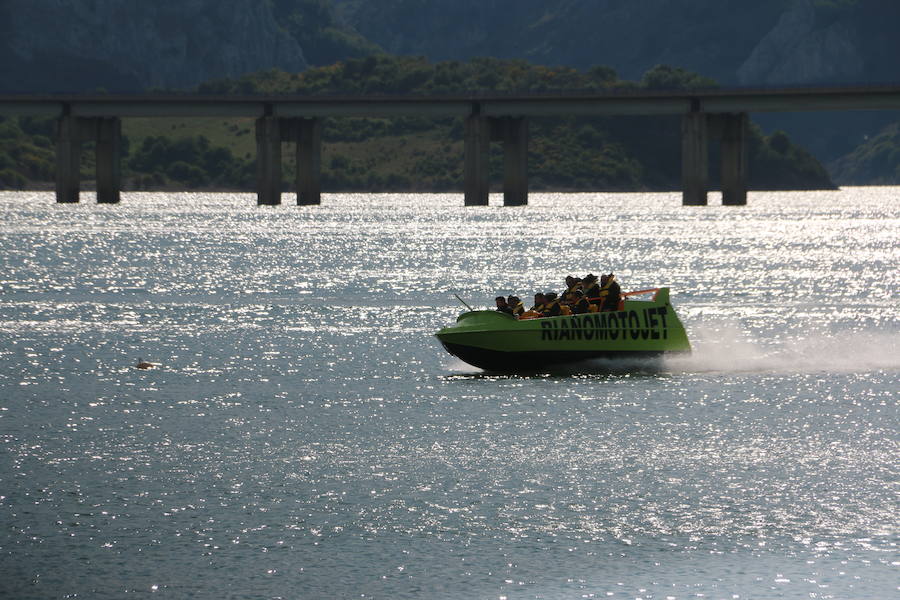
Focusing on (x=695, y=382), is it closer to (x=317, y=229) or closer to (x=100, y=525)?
(x=100, y=525)

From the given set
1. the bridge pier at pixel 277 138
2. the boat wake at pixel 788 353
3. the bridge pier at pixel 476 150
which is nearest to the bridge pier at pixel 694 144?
the bridge pier at pixel 476 150

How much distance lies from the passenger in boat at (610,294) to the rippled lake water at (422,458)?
176 cm

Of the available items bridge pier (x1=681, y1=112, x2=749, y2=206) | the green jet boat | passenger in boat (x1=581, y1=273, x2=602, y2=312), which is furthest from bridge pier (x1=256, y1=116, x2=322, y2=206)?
passenger in boat (x1=581, y1=273, x2=602, y2=312)

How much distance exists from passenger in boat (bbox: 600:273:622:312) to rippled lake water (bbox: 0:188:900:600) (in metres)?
1.76

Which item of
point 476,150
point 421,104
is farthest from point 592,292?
point 476,150

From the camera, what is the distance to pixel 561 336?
40.6 meters

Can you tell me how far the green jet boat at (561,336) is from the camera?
40.2 m

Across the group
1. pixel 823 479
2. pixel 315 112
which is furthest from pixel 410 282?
pixel 315 112

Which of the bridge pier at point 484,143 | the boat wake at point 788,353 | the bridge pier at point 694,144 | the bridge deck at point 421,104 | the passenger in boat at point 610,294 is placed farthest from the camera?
the bridge pier at point 484,143

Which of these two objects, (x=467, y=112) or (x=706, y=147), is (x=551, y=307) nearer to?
(x=706, y=147)

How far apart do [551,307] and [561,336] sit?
0.78 meters

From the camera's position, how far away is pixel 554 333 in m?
40.5

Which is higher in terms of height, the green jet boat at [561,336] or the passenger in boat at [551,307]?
the passenger in boat at [551,307]

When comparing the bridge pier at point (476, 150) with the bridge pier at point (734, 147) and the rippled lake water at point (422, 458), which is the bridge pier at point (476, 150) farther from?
the rippled lake water at point (422, 458)
